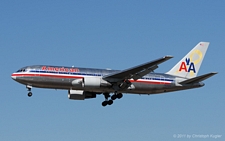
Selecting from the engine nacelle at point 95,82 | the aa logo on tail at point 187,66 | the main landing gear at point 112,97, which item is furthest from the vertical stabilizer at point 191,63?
the engine nacelle at point 95,82

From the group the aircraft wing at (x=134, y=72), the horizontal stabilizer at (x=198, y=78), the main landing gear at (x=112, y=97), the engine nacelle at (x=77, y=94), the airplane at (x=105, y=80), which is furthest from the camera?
the main landing gear at (x=112, y=97)

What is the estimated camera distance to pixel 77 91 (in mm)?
57438

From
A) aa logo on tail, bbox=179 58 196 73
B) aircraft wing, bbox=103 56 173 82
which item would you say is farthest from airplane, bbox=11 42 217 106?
aa logo on tail, bbox=179 58 196 73

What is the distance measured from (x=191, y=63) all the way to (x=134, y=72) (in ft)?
35.8

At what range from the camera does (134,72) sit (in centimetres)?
5412

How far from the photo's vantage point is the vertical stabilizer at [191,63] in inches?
2382

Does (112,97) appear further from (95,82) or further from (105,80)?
(95,82)

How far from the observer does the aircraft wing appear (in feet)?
170

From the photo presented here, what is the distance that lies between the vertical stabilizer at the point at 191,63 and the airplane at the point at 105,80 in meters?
0.21

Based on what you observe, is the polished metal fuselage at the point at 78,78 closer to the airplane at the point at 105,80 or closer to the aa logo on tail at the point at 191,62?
the airplane at the point at 105,80

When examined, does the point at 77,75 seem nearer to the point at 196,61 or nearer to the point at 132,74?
the point at 132,74

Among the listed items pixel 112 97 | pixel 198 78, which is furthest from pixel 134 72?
pixel 198 78

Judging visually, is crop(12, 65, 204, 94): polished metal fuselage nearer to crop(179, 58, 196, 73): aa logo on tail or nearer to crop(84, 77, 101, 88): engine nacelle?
crop(84, 77, 101, 88): engine nacelle

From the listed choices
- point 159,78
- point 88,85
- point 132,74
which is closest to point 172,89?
point 159,78
